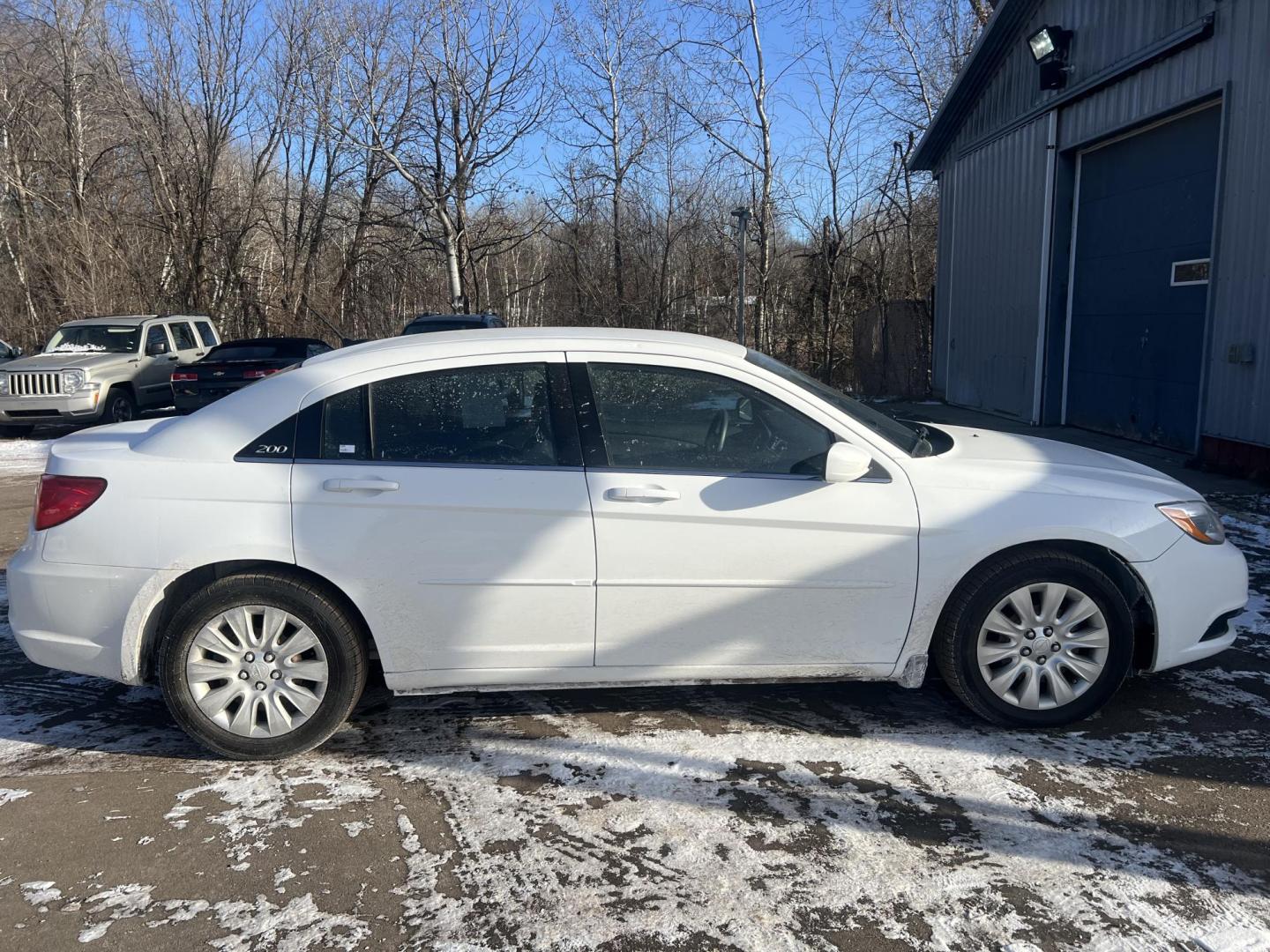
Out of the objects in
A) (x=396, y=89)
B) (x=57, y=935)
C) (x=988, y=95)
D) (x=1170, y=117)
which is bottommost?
(x=57, y=935)

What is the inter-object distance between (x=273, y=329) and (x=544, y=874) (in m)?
27.0

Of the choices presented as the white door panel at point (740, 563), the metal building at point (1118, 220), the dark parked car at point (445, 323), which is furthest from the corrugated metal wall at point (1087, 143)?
the dark parked car at point (445, 323)

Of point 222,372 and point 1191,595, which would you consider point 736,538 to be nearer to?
point 1191,595

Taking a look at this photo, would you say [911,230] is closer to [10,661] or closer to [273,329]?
[273,329]

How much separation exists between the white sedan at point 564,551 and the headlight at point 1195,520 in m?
0.01

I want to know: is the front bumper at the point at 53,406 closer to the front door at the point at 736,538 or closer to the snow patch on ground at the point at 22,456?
the snow patch on ground at the point at 22,456

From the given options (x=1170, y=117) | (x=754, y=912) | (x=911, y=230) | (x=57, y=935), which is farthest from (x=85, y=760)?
(x=911, y=230)

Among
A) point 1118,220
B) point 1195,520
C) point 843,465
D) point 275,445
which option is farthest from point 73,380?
point 1195,520

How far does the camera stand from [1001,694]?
404 centimetres

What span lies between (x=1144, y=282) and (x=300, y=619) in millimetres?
10745

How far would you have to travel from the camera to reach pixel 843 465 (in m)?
3.83

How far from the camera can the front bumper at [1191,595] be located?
158 inches

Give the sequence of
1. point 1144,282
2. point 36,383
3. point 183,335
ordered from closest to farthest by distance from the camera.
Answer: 1. point 1144,282
2. point 36,383
3. point 183,335

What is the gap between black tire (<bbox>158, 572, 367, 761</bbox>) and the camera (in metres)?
3.76
